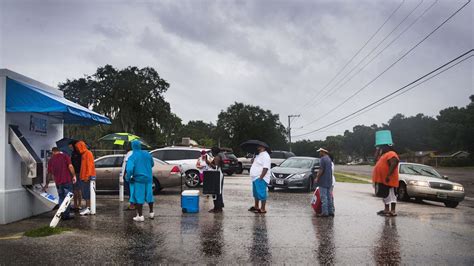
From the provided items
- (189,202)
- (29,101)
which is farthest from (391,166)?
(29,101)

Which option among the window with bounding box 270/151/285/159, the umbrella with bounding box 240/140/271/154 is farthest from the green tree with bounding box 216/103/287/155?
the umbrella with bounding box 240/140/271/154

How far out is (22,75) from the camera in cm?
949

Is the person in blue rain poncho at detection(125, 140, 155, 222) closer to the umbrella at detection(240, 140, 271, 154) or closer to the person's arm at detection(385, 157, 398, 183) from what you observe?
the umbrella at detection(240, 140, 271, 154)

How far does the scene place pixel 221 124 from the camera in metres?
74.1

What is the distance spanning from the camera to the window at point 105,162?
15.0 metres

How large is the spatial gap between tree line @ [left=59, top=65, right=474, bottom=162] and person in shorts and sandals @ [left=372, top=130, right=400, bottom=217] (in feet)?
4.65

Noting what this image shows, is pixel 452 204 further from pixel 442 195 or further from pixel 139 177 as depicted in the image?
pixel 139 177

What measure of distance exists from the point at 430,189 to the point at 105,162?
36.7 feet

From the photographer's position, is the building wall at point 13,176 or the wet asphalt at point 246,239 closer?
the wet asphalt at point 246,239

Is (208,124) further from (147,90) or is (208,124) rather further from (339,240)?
(339,240)

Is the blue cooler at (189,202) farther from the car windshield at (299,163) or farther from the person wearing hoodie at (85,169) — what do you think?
the car windshield at (299,163)

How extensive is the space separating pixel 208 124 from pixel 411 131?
61.2 metres

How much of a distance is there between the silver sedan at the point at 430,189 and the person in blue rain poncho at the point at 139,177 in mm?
9621

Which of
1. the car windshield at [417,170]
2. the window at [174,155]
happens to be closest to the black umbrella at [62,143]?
the window at [174,155]
